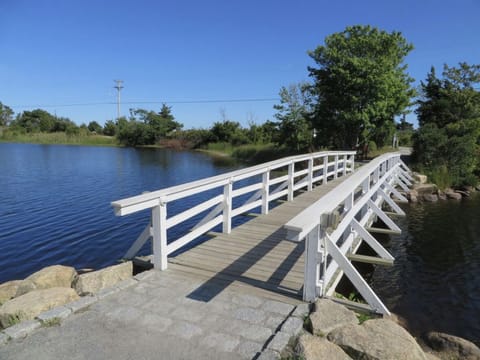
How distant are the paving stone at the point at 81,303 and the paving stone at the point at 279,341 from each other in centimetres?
185

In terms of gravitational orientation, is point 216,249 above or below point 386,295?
above

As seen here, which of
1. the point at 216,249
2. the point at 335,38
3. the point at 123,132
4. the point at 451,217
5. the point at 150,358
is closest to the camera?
the point at 150,358

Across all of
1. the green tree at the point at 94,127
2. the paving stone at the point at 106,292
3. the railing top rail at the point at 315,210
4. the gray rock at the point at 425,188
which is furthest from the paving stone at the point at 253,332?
the green tree at the point at 94,127

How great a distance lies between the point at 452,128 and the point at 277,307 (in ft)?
63.2

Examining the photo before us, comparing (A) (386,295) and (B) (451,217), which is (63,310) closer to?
(A) (386,295)

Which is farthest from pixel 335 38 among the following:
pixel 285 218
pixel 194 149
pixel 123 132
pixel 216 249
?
pixel 123 132

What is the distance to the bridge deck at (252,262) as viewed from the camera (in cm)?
389

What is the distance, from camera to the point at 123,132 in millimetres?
58656

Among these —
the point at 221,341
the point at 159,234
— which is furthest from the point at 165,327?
the point at 159,234

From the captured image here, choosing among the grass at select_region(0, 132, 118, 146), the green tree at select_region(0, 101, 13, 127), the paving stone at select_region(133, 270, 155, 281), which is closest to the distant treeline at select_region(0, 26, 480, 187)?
the paving stone at select_region(133, 270, 155, 281)

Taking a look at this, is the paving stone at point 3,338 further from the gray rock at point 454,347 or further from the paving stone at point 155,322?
the gray rock at point 454,347

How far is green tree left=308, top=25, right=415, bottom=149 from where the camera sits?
1958 centimetres

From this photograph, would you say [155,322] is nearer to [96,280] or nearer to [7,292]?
[96,280]

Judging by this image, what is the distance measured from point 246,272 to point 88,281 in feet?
6.19
